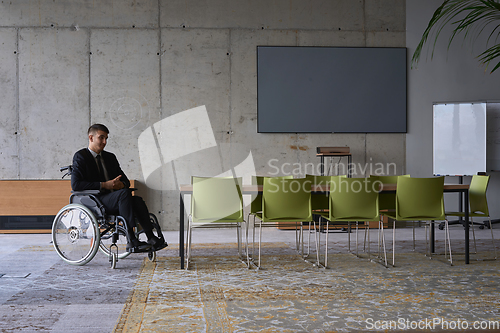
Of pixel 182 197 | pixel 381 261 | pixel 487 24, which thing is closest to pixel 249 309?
pixel 182 197

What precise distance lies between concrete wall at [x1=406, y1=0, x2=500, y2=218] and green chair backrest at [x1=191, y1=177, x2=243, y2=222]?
4.49 m

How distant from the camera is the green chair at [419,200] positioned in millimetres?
4254

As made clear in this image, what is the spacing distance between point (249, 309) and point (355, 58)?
18.8 ft

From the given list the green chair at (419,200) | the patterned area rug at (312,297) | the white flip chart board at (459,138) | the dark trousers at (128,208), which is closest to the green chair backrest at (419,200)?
the green chair at (419,200)

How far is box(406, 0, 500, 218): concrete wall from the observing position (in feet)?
24.2

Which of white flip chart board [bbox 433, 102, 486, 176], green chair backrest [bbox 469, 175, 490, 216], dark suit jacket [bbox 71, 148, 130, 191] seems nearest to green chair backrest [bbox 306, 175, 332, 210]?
green chair backrest [bbox 469, 175, 490, 216]

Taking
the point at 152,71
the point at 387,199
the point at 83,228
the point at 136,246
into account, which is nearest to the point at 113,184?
the point at 83,228

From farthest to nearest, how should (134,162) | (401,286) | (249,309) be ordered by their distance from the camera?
1. (134,162)
2. (401,286)
3. (249,309)

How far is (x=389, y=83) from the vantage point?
7535mm

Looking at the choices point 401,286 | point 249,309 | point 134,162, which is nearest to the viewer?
point 249,309

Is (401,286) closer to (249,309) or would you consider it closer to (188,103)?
(249,309)

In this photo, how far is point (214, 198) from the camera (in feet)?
13.8

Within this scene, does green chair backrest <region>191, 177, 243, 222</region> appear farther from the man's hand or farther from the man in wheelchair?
the man's hand

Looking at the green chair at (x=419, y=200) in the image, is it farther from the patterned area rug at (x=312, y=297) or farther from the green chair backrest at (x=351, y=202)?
the patterned area rug at (x=312, y=297)
